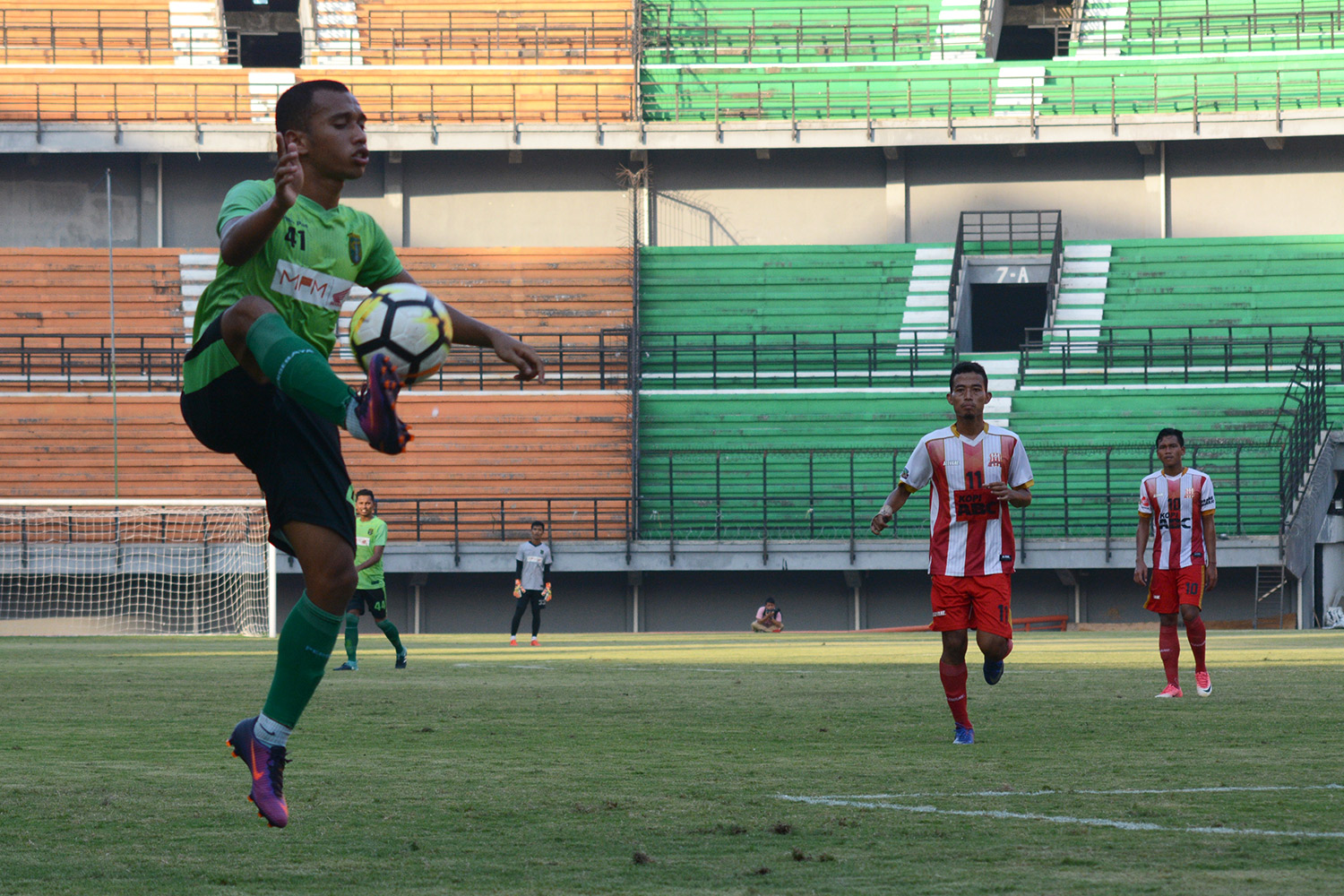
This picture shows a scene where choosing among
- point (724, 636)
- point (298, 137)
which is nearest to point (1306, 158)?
point (724, 636)

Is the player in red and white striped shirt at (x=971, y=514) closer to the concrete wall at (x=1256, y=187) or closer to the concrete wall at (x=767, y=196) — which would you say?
the concrete wall at (x=767, y=196)

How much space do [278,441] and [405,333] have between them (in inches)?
22.2

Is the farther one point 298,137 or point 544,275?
point 544,275

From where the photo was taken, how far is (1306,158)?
33.1 meters

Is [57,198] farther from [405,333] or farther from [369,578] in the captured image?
[405,333]

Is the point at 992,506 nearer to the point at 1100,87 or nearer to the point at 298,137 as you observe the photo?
the point at 298,137

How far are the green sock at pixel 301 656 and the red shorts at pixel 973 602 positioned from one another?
3887 millimetres

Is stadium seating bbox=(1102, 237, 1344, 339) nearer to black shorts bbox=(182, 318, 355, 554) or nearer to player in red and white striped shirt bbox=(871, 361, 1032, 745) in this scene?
player in red and white striped shirt bbox=(871, 361, 1032, 745)

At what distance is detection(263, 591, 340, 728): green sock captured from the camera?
444 centimetres

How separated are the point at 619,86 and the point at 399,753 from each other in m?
28.3

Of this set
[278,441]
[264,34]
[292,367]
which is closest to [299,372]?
[292,367]

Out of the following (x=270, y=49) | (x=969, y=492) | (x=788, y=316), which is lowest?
(x=969, y=492)

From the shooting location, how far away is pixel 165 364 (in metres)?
29.4

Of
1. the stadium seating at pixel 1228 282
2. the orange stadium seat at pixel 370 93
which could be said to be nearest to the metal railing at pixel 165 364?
the orange stadium seat at pixel 370 93
